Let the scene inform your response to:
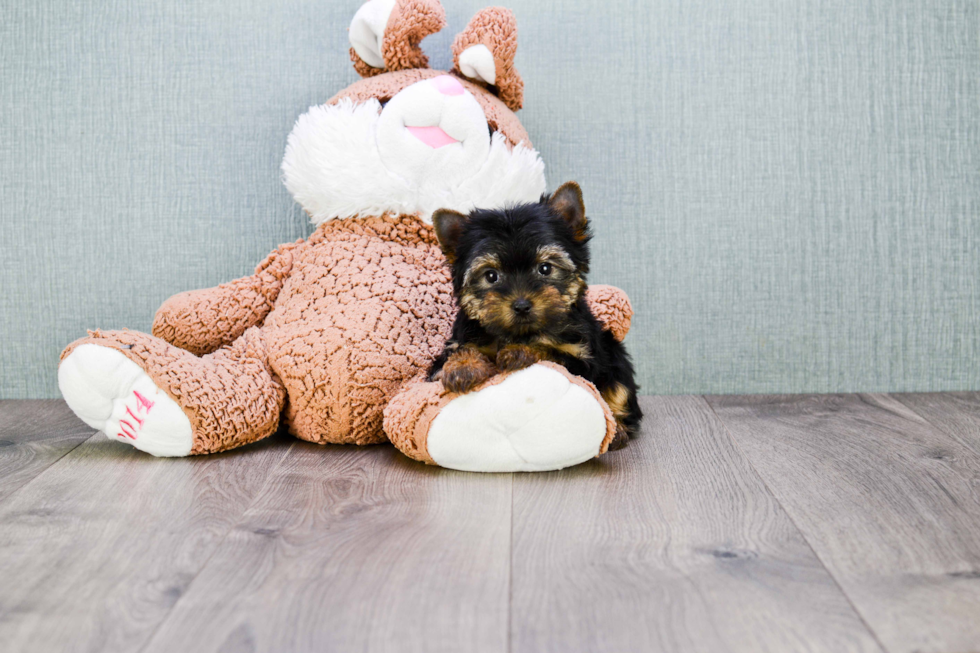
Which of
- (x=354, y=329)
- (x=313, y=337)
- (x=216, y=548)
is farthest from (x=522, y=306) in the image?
(x=216, y=548)

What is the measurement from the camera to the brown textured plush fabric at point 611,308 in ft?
7.46

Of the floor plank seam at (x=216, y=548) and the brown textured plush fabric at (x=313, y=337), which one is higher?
the brown textured plush fabric at (x=313, y=337)

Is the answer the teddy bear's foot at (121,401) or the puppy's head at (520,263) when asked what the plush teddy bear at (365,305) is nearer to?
the teddy bear's foot at (121,401)

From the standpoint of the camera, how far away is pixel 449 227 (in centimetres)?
191

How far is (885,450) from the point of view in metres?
2.01

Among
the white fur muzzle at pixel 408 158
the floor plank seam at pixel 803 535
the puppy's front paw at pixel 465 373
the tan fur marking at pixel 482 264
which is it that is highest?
the white fur muzzle at pixel 408 158

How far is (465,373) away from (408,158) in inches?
30.4

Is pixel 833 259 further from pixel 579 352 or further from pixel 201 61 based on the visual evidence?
pixel 201 61

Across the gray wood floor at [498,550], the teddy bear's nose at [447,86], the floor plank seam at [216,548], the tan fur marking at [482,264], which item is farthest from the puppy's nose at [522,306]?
the teddy bear's nose at [447,86]

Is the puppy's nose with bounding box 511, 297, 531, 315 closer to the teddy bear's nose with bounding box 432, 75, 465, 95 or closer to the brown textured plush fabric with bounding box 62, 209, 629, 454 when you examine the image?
the brown textured plush fabric with bounding box 62, 209, 629, 454

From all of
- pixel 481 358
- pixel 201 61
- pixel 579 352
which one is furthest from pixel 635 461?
pixel 201 61

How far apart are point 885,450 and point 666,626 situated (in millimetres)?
1193

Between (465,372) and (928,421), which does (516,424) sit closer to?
(465,372)

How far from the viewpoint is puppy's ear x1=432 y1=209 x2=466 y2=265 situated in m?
1.89
